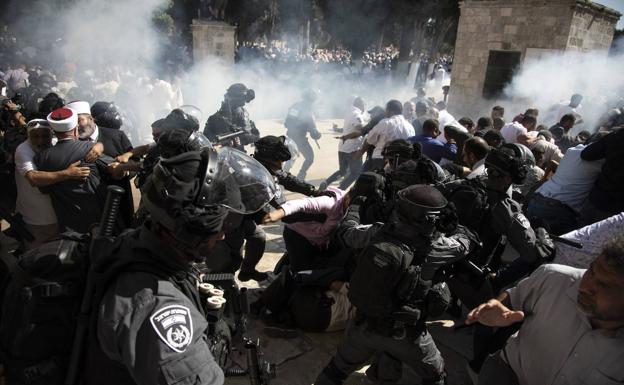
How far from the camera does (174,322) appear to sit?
1.22 meters

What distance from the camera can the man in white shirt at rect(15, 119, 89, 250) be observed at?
10.3 feet

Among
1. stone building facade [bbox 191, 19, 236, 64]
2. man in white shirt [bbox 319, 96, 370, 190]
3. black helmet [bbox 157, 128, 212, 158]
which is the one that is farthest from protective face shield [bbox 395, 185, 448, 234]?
stone building facade [bbox 191, 19, 236, 64]

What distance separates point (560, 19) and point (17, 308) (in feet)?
41.2

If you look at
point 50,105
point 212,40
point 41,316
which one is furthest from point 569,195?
point 212,40

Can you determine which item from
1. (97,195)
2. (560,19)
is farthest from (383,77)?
(97,195)

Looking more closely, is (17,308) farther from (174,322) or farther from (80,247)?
(174,322)

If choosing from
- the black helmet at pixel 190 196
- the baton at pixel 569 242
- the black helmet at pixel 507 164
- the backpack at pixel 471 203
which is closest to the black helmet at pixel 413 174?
the backpack at pixel 471 203

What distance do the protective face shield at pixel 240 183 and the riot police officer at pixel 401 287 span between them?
2.22ft

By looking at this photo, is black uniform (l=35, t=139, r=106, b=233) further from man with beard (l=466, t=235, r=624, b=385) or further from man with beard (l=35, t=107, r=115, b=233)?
man with beard (l=466, t=235, r=624, b=385)

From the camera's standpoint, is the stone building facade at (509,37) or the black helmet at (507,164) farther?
the stone building facade at (509,37)

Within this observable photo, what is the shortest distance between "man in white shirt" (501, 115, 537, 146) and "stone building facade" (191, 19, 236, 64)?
10.2m

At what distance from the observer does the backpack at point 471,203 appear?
9.84 ft

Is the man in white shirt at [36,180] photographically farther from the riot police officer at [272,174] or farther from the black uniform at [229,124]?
the black uniform at [229,124]

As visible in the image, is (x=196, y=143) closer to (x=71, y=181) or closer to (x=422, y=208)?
(x=71, y=181)
